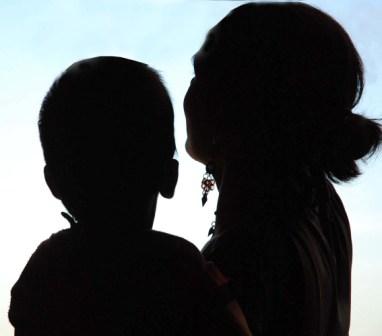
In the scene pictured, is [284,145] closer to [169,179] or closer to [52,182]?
[169,179]

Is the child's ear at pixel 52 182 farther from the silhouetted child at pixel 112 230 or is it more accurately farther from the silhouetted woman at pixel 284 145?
the silhouetted woman at pixel 284 145

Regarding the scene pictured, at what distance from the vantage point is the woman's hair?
30.6 inches

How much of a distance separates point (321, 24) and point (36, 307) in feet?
1.36

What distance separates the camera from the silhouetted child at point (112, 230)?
2.20 ft

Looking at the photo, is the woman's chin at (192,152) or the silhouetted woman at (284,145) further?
the woman's chin at (192,152)

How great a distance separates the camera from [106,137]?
0.72 metres

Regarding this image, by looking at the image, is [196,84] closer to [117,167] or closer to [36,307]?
[117,167]

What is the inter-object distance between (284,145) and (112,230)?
0.66ft

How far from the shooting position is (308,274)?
0.74 m

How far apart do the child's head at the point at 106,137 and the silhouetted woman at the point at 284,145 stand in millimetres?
76

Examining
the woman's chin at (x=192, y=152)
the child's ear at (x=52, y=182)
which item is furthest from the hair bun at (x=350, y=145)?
the child's ear at (x=52, y=182)

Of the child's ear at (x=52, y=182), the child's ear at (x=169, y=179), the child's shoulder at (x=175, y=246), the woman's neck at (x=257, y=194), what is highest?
the child's ear at (x=52, y=182)

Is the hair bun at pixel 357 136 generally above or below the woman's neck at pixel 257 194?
above

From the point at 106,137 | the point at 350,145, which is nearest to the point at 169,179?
the point at 106,137
